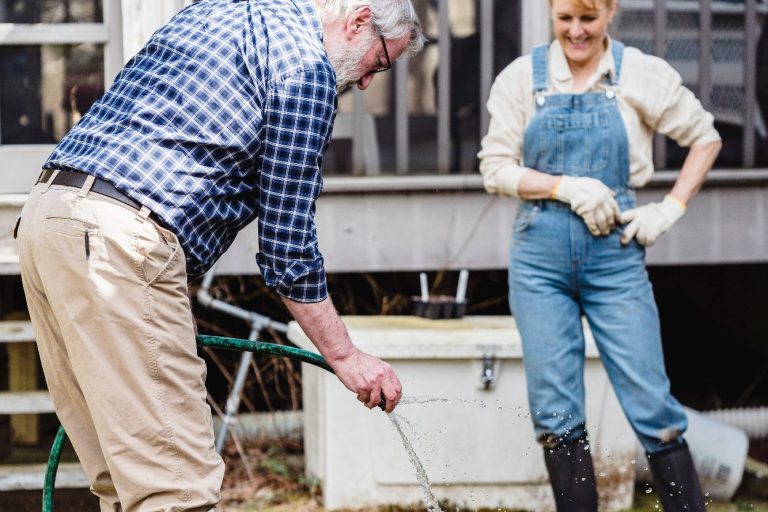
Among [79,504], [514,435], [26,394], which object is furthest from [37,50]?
[514,435]

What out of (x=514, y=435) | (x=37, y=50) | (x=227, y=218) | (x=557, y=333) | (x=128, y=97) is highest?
(x=37, y=50)

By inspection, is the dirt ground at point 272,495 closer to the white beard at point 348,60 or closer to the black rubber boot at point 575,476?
the black rubber boot at point 575,476

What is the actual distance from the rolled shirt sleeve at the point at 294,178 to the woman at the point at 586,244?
131 centimetres

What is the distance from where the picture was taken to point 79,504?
204 inches


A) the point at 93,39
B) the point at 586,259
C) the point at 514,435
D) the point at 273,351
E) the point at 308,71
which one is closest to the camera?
the point at 308,71

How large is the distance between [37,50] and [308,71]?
3279mm

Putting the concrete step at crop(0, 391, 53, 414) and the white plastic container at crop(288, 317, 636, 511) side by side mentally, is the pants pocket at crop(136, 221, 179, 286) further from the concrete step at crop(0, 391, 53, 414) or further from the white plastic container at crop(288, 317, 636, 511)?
the concrete step at crop(0, 391, 53, 414)

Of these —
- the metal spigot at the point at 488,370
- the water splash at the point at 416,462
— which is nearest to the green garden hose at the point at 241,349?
the water splash at the point at 416,462

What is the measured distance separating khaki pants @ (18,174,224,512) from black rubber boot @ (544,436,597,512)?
5.00 ft

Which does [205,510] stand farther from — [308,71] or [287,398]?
[287,398]

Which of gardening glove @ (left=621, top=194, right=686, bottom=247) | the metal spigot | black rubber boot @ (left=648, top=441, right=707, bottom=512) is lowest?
black rubber boot @ (left=648, top=441, right=707, bottom=512)

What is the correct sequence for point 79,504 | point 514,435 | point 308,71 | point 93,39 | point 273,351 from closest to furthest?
point 308,71, point 273,351, point 514,435, point 79,504, point 93,39

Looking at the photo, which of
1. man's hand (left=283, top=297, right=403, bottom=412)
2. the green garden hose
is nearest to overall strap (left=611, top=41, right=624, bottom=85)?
the green garden hose

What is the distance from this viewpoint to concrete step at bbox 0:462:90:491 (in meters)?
4.83
